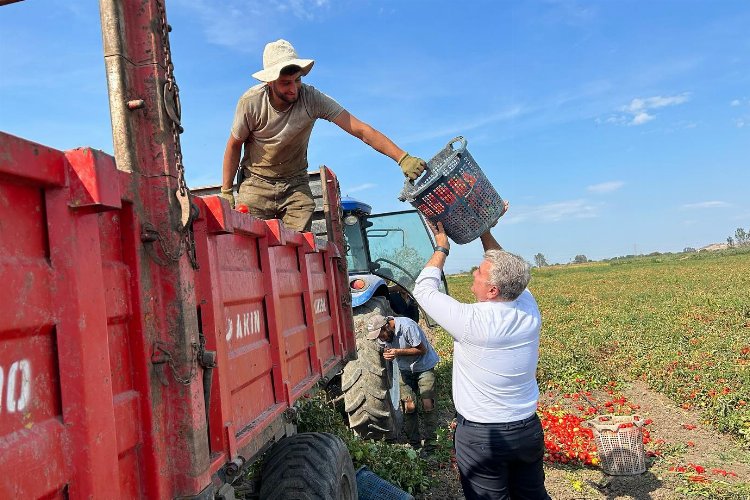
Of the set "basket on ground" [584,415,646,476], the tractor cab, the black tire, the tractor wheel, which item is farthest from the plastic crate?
the tractor cab

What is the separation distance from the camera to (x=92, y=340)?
4.98 ft

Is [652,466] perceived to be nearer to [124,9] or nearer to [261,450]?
[261,450]

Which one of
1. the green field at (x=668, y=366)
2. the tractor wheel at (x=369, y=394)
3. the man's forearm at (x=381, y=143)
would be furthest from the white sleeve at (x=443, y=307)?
the green field at (x=668, y=366)

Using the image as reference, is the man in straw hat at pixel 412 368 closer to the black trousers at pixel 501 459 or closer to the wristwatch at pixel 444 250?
the wristwatch at pixel 444 250

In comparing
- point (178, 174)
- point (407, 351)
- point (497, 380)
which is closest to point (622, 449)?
point (407, 351)

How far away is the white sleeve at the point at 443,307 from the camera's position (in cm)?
344

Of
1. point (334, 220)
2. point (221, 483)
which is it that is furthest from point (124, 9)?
→ point (334, 220)

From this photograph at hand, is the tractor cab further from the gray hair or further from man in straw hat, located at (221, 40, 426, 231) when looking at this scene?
the gray hair

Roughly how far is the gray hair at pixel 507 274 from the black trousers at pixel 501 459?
70 centimetres

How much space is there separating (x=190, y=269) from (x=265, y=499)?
1.42 m

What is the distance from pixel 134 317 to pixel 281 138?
2.76m

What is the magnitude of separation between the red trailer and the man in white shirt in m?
0.86

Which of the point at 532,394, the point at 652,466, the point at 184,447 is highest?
the point at 184,447

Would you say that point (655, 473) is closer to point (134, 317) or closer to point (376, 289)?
point (376, 289)
